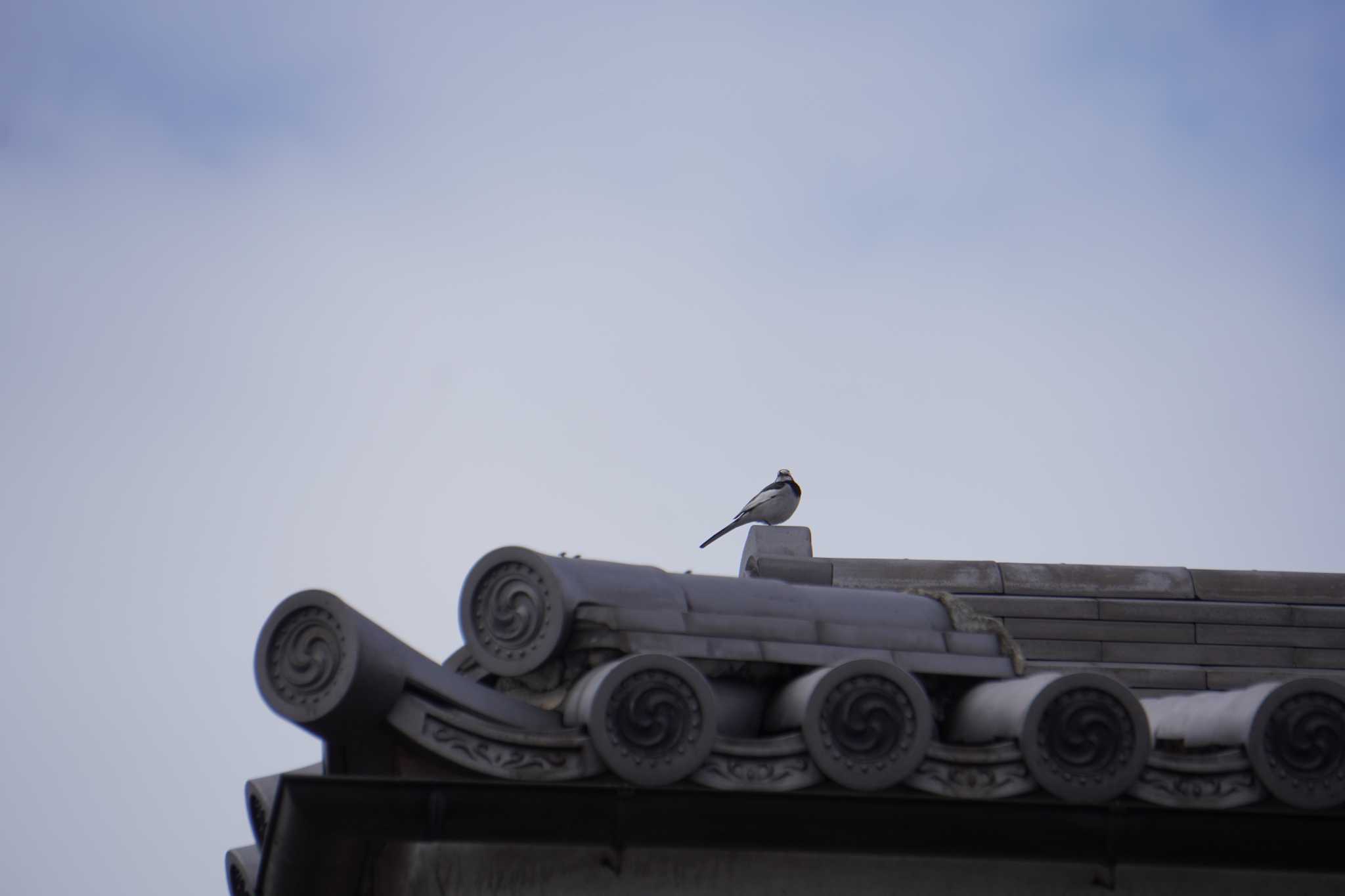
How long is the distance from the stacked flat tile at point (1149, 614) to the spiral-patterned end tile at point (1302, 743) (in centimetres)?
359

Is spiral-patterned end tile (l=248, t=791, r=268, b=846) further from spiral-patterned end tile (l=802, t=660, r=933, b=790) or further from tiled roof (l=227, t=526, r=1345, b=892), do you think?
spiral-patterned end tile (l=802, t=660, r=933, b=790)

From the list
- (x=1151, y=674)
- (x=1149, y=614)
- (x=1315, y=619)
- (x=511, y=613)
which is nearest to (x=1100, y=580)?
(x=1149, y=614)

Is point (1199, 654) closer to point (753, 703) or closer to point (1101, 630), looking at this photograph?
point (1101, 630)

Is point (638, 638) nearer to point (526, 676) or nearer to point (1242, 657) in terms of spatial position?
point (526, 676)

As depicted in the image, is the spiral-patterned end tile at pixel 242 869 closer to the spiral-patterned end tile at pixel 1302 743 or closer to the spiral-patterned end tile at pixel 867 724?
the spiral-patterned end tile at pixel 867 724

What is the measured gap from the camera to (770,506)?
1709 centimetres

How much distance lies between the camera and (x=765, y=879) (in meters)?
6.36

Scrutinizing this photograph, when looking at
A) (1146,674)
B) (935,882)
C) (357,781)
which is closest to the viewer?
(357,781)

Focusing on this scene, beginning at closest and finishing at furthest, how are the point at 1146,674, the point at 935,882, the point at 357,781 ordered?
the point at 357,781 → the point at 935,882 → the point at 1146,674

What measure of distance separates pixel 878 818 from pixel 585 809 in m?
1.08

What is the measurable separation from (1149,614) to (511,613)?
205 inches

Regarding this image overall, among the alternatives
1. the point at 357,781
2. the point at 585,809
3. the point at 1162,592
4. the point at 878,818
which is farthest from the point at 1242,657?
the point at 357,781

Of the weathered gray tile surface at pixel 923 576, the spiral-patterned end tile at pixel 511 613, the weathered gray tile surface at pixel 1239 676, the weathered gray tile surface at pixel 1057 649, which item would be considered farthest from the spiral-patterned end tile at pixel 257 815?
the weathered gray tile surface at pixel 1239 676

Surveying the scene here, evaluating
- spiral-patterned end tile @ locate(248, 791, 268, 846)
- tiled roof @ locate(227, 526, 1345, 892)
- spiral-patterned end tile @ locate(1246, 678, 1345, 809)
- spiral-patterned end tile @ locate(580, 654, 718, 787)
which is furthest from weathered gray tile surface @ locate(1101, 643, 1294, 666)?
spiral-patterned end tile @ locate(248, 791, 268, 846)
